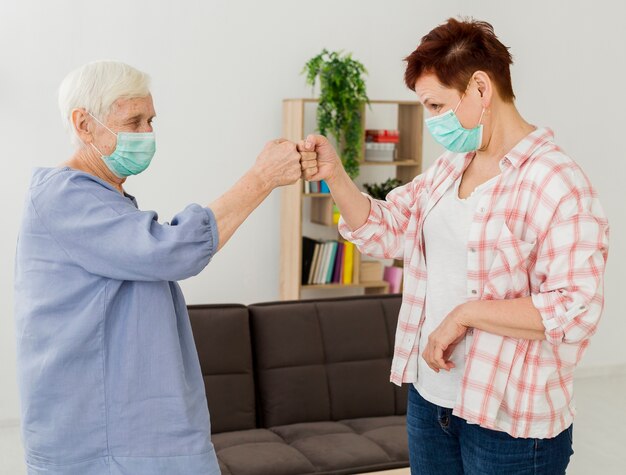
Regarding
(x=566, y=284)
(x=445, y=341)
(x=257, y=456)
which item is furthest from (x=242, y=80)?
(x=566, y=284)

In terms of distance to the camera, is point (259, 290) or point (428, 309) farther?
point (259, 290)

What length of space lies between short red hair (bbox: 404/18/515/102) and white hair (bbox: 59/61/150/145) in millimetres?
635

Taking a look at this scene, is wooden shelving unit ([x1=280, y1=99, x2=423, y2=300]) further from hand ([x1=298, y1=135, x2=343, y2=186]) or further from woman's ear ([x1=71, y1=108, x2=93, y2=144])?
woman's ear ([x1=71, y1=108, x2=93, y2=144])

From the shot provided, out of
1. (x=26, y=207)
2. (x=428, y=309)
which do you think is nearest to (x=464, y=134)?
(x=428, y=309)

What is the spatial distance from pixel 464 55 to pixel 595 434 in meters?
3.36

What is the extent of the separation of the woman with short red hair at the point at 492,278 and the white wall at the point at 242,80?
294 centimetres

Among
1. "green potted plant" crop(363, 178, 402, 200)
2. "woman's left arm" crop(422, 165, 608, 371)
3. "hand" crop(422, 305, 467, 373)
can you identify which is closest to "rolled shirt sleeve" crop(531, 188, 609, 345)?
"woman's left arm" crop(422, 165, 608, 371)

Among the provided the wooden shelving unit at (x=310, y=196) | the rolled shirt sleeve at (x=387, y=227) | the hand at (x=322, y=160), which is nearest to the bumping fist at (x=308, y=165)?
the hand at (x=322, y=160)

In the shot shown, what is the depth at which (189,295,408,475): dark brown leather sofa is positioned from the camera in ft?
10.5

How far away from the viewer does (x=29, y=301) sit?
1.65 metres

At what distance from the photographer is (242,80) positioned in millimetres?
4738

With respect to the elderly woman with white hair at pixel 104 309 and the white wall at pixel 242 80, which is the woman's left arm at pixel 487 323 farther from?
the white wall at pixel 242 80

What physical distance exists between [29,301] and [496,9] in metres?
4.32

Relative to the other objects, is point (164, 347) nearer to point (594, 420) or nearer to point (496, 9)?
point (594, 420)
